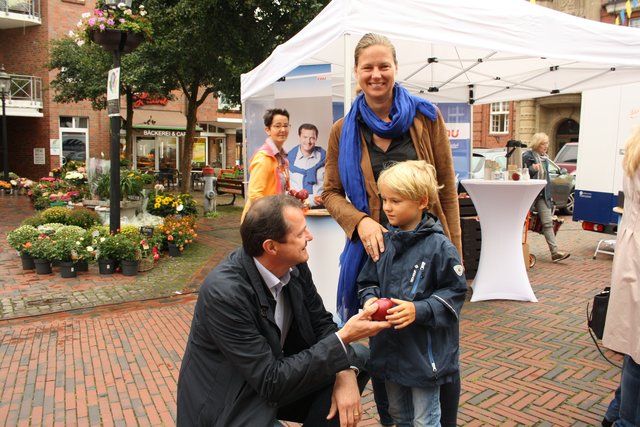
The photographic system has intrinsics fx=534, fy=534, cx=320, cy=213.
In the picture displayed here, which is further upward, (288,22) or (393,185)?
(288,22)

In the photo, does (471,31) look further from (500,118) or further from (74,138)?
(500,118)

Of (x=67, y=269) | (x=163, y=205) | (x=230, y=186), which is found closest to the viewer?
(x=67, y=269)

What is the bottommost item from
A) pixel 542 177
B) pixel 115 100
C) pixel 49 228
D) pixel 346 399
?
pixel 49 228

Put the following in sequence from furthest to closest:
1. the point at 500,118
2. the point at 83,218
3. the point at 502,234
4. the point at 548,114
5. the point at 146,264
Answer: the point at 500,118, the point at 548,114, the point at 83,218, the point at 146,264, the point at 502,234

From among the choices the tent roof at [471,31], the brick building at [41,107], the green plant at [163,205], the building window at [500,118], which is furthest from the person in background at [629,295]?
the building window at [500,118]

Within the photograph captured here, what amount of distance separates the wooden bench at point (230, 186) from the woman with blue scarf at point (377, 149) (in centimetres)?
1382

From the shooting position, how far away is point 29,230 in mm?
7852

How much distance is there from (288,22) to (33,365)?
8.38 meters

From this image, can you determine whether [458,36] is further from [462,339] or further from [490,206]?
[462,339]

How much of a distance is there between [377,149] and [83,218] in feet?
26.0

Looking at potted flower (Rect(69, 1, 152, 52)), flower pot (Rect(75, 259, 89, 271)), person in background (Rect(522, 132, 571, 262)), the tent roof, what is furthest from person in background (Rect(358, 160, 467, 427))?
potted flower (Rect(69, 1, 152, 52))

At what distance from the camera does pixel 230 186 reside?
16734 mm

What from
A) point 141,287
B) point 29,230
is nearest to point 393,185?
point 141,287

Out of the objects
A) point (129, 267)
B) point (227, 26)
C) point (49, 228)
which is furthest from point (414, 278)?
point (227, 26)
